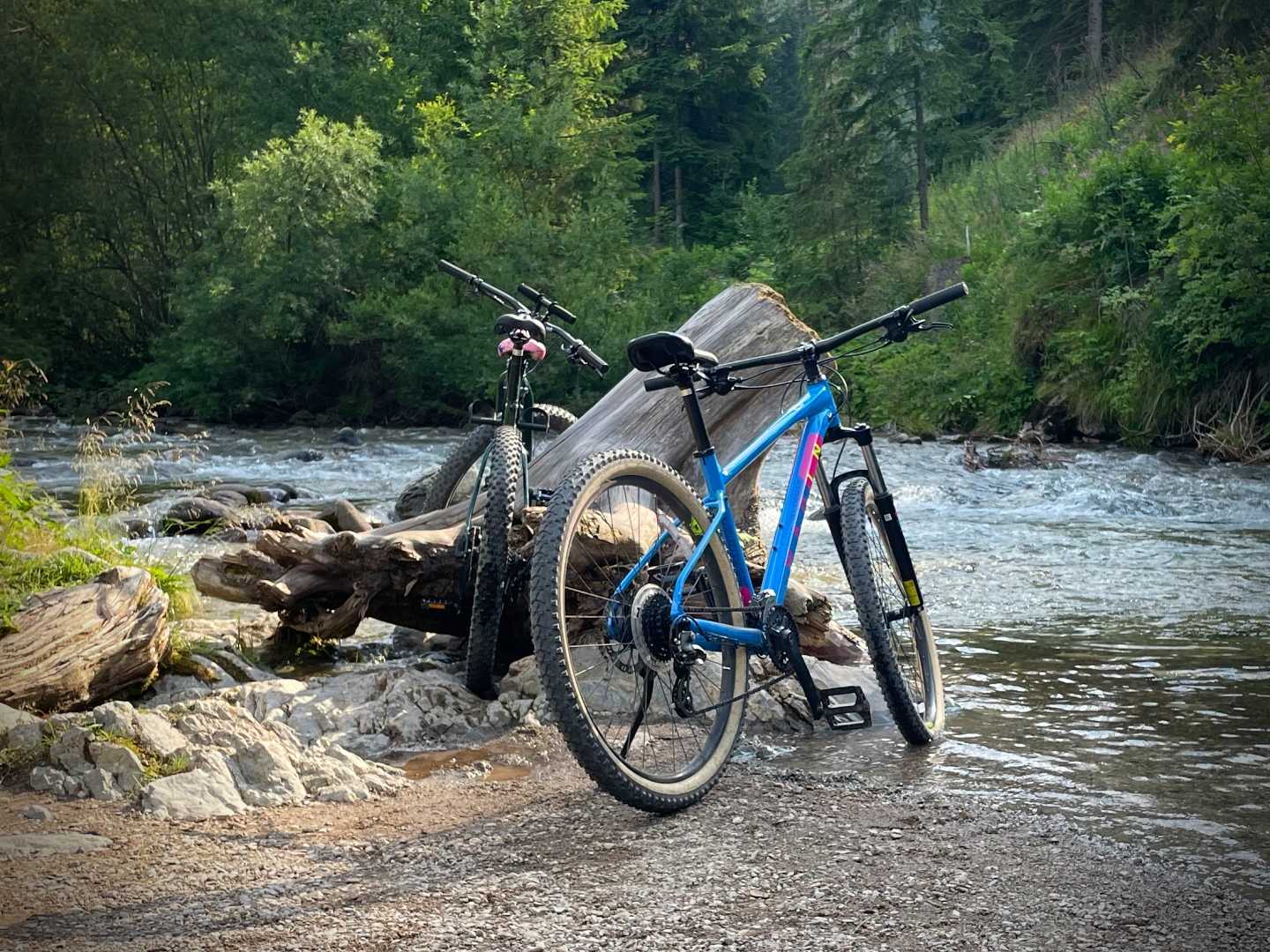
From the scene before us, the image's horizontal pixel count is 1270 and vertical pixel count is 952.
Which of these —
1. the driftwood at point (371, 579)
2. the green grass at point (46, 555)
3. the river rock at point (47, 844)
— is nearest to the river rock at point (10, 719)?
the green grass at point (46, 555)

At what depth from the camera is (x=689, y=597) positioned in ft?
14.4

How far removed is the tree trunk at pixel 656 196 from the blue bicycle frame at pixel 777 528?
37.2 metres

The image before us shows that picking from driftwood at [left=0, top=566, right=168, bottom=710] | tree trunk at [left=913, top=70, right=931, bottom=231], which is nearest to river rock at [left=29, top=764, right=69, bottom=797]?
driftwood at [left=0, top=566, right=168, bottom=710]

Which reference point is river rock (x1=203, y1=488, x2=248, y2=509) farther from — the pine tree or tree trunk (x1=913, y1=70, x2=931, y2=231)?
the pine tree

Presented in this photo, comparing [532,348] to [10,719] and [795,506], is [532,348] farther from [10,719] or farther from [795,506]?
[10,719]

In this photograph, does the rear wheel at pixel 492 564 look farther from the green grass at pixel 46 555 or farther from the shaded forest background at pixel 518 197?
the shaded forest background at pixel 518 197

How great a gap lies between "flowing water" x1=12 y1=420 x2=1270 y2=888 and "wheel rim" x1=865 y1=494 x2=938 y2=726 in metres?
0.18

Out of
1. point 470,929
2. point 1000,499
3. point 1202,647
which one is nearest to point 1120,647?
point 1202,647

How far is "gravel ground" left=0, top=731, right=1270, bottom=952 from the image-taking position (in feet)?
10.1

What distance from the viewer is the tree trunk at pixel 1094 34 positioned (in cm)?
3506

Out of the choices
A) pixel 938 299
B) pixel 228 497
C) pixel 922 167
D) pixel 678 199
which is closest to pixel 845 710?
pixel 938 299

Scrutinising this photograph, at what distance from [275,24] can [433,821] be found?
34.9 m

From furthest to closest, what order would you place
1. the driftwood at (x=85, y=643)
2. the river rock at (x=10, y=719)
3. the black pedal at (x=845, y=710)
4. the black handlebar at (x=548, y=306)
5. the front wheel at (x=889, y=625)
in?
the black handlebar at (x=548, y=306)
the driftwood at (x=85, y=643)
the black pedal at (x=845, y=710)
the front wheel at (x=889, y=625)
the river rock at (x=10, y=719)

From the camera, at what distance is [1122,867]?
3543 millimetres
